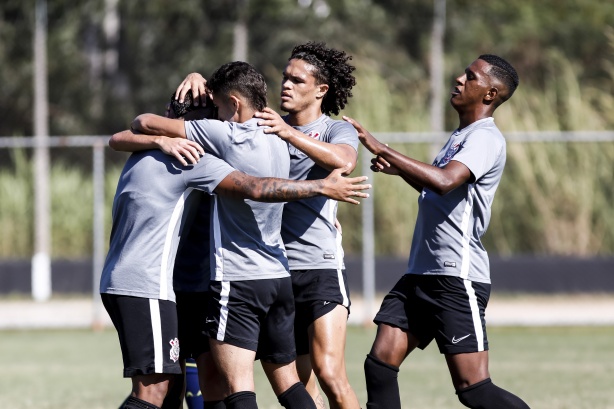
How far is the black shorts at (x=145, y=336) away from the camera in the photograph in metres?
5.70

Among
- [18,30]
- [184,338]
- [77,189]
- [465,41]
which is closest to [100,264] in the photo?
[77,189]

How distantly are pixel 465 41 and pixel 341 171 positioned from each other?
Answer: 1010 inches

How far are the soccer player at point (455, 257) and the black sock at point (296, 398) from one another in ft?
2.04

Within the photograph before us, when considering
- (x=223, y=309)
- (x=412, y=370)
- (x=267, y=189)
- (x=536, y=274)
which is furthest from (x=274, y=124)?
(x=536, y=274)

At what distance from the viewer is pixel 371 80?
21047 millimetres

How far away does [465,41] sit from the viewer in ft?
101

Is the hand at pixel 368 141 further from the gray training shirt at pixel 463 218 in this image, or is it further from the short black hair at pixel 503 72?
→ the short black hair at pixel 503 72

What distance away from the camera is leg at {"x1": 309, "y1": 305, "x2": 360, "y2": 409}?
6438 millimetres

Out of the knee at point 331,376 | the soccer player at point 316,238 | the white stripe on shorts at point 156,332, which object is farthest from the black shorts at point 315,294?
the white stripe on shorts at point 156,332

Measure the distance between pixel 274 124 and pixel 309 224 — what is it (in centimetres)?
101

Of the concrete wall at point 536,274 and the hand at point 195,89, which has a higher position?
the hand at point 195,89

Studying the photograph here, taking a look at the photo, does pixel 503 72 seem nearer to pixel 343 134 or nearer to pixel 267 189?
pixel 343 134

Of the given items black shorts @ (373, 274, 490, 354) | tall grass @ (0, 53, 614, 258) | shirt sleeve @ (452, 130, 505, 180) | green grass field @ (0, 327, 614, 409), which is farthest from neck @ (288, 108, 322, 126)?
tall grass @ (0, 53, 614, 258)

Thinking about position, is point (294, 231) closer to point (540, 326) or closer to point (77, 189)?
point (540, 326)
